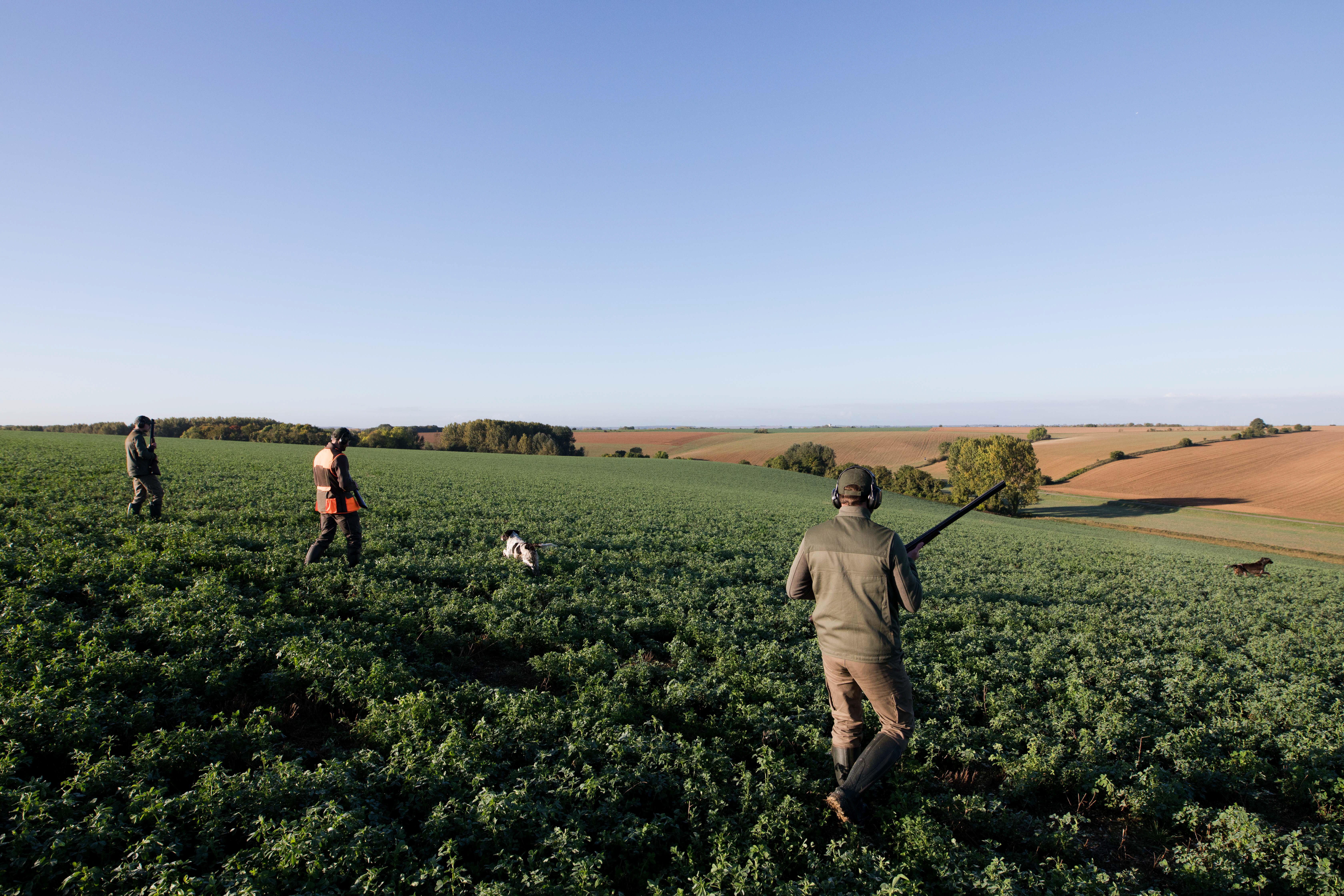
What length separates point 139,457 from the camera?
12352 millimetres

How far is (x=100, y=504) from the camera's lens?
44.8ft

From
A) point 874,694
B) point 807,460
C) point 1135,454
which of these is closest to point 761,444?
point 807,460

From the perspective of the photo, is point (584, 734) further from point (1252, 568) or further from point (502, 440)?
point (502, 440)

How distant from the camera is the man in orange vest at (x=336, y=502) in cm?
993

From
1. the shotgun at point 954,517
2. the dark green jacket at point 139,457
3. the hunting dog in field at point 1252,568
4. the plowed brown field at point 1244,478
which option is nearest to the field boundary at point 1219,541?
the plowed brown field at point 1244,478

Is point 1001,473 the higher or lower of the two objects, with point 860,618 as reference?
lower

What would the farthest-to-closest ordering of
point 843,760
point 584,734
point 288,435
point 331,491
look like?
point 288,435 < point 331,491 < point 584,734 < point 843,760

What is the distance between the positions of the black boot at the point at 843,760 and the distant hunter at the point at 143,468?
14.7 meters

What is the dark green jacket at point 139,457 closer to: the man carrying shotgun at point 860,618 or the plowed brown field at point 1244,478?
the man carrying shotgun at point 860,618

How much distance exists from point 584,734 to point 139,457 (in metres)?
13.3

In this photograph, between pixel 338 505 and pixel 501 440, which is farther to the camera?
pixel 501 440

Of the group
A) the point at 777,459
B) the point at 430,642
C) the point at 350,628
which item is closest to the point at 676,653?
the point at 430,642

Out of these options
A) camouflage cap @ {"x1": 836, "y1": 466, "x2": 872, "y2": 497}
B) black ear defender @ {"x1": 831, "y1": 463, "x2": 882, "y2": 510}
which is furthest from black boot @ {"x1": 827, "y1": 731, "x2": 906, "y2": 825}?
camouflage cap @ {"x1": 836, "y1": 466, "x2": 872, "y2": 497}

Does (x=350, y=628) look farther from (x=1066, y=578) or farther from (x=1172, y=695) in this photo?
(x=1066, y=578)
